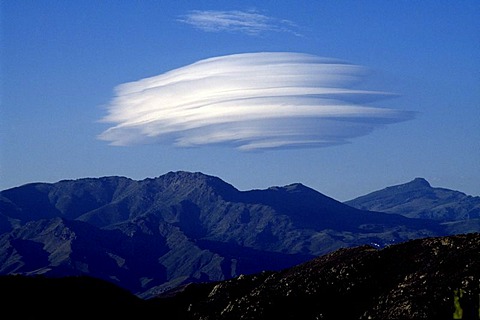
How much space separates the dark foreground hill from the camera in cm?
10056

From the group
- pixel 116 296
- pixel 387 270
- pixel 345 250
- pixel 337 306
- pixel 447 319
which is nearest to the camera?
pixel 447 319

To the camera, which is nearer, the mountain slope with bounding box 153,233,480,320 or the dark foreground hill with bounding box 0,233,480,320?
the mountain slope with bounding box 153,233,480,320

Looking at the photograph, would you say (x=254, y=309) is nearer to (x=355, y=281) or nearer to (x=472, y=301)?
(x=355, y=281)

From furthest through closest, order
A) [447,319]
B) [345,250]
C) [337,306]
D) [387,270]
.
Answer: [345,250]
[387,270]
[337,306]
[447,319]

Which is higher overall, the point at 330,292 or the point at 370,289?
the point at 370,289

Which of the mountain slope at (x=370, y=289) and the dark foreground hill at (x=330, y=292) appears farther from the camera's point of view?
the dark foreground hill at (x=330, y=292)

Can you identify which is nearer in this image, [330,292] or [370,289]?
[370,289]

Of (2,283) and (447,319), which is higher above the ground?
(2,283)

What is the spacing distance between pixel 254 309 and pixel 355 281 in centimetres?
1631

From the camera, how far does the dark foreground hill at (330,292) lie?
100562mm

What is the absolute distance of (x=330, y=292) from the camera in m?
112

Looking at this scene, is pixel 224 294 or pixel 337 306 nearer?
pixel 337 306

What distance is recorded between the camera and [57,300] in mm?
118750

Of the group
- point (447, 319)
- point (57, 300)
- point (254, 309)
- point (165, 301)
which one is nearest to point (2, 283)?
point (57, 300)
